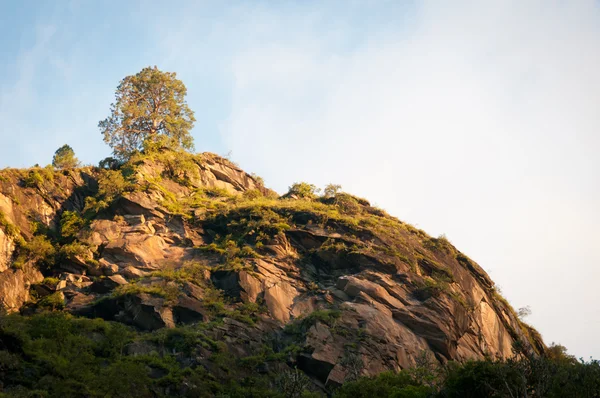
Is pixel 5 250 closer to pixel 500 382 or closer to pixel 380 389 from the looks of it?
pixel 380 389

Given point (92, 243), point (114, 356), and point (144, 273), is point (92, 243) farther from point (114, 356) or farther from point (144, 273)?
point (114, 356)

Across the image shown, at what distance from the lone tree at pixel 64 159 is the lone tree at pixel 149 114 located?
526cm

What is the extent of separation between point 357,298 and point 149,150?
88.2ft

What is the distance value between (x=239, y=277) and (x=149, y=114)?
30807mm

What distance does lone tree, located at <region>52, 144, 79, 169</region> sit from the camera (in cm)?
5594

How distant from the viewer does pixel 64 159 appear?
56.3 metres

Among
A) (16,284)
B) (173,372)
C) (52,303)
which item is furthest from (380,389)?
(16,284)

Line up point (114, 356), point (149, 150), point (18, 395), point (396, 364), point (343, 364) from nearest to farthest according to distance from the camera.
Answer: point (18, 395)
point (114, 356)
point (343, 364)
point (396, 364)
point (149, 150)

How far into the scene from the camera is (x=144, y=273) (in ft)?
140

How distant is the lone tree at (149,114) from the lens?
210 ft

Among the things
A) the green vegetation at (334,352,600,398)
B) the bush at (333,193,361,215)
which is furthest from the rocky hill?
Result: the green vegetation at (334,352,600,398)

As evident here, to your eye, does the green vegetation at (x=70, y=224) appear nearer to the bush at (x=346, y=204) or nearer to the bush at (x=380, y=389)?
the bush at (x=346, y=204)

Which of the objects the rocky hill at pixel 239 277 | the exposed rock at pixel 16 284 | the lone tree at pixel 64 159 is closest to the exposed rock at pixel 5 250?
the rocky hill at pixel 239 277

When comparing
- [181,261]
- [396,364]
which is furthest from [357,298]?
[181,261]
